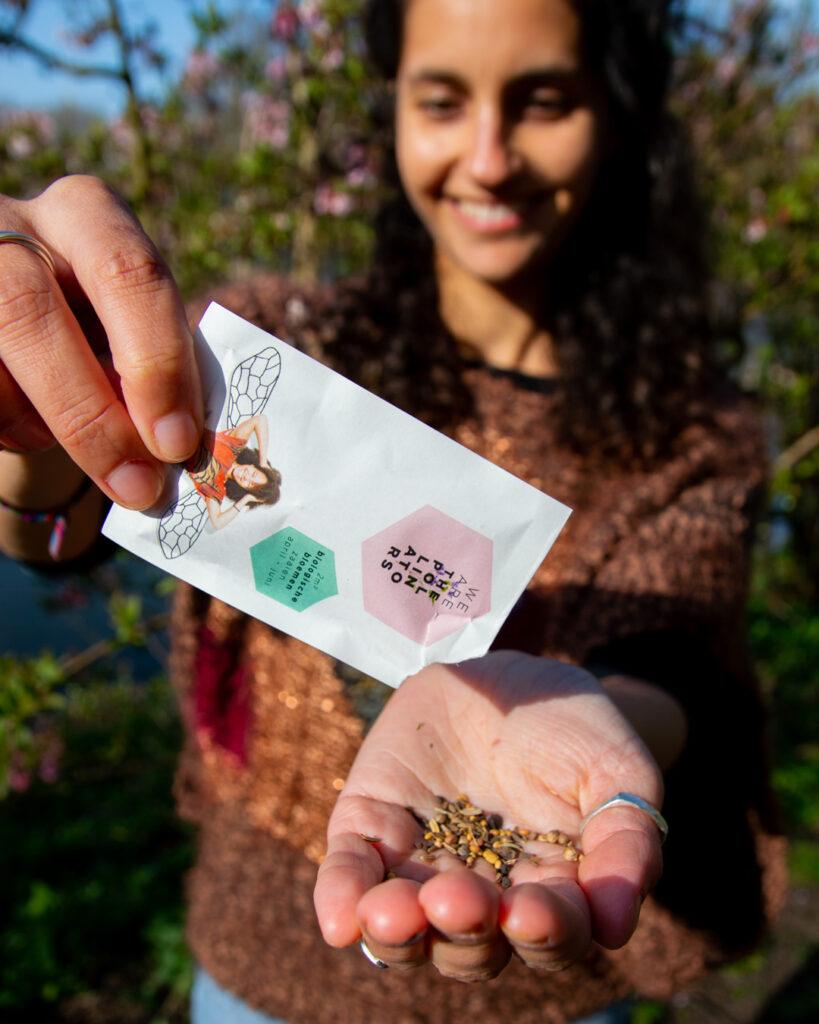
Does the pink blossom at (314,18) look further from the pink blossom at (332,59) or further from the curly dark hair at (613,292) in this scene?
the curly dark hair at (613,292)

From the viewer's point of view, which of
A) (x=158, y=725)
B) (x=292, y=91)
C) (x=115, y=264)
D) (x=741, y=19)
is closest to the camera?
(x=115, y=264)

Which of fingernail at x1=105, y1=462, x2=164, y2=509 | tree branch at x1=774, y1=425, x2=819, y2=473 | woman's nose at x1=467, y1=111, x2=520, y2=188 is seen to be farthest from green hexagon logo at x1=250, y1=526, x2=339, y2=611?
tree branch at x1=774, y1=425, x2=819, y2=473

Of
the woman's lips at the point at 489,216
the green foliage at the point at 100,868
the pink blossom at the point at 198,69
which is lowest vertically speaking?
the green foliage at the point at 100,868

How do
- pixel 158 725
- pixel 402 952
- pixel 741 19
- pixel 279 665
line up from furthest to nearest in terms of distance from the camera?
pixel 158 725, pixel 741 19, pixel 279 665, pixel 402 952

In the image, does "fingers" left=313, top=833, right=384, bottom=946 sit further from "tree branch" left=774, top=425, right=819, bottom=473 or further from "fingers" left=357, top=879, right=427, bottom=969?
"tree branch" left=774, top=425, right=819, bottom=473

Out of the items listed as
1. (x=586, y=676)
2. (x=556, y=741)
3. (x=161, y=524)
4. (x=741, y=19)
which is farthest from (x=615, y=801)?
(x=741, y=19)

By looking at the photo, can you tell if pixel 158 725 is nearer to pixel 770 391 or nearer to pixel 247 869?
pixel 247 869

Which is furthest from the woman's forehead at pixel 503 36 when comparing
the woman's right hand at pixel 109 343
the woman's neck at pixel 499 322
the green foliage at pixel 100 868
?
the green foliage at pixel 100 868
